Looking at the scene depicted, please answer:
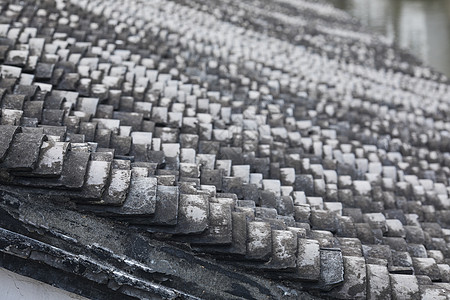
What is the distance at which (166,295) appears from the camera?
7.57 ft

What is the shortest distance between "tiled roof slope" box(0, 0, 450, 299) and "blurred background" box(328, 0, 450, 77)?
924 cm

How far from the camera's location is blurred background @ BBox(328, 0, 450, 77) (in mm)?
16391

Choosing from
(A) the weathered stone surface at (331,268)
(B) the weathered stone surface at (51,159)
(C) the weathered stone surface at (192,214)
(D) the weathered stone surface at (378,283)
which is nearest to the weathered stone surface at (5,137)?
(B) the weathered stone surface at (51,159)

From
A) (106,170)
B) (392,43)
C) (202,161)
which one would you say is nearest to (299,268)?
(106,170)

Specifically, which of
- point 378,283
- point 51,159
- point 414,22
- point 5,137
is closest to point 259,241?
point 378,283

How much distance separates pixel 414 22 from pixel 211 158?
61.8ft

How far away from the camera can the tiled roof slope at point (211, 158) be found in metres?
2.33

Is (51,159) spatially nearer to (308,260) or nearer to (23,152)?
(23,152)

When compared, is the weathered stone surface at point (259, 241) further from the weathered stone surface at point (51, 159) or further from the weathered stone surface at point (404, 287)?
the weathered stone surface at point (51, 159)

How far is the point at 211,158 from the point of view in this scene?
143 inches

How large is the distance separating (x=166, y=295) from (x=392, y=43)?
10.3m

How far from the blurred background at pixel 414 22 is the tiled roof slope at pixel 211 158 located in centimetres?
924

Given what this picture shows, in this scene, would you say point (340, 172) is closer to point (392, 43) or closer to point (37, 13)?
point (37, 13)

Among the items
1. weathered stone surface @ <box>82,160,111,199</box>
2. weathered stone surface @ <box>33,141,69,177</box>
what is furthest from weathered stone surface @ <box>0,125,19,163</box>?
weathered stone surface @ <box>82,160,111,199</box>
